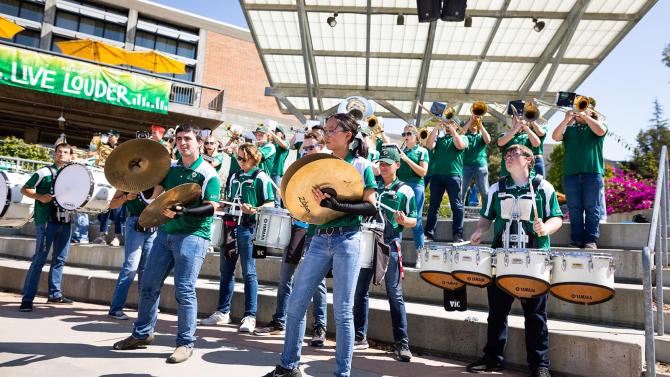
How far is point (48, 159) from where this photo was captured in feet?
54.2

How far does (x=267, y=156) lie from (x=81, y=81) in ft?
50.5

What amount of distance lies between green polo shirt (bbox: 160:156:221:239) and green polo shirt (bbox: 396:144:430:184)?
3.46 metres

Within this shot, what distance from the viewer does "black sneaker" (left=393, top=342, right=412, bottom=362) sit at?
459cm

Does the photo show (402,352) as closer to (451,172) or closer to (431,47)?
(451,172)

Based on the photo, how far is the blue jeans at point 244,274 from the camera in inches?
223

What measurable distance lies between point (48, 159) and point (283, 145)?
39.3ft

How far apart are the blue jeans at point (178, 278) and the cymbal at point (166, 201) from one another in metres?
0.26

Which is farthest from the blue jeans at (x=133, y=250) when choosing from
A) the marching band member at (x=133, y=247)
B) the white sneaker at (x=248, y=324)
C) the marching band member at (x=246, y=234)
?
the white sneaker at (x=248, y=324)

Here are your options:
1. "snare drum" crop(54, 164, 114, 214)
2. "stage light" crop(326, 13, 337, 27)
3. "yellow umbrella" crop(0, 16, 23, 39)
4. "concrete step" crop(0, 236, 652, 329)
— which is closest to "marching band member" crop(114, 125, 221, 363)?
Result: "snare drum" crop(54, 164, 114, 214)

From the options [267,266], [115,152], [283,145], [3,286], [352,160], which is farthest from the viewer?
[283,145]

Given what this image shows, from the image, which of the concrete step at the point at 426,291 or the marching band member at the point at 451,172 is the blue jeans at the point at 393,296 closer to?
the concrete step at the point at 426,291

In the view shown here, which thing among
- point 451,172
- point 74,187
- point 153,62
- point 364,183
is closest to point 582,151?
point 451,172

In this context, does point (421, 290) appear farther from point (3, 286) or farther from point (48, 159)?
point (48, 159)

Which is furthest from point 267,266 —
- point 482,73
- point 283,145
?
point 482,73
